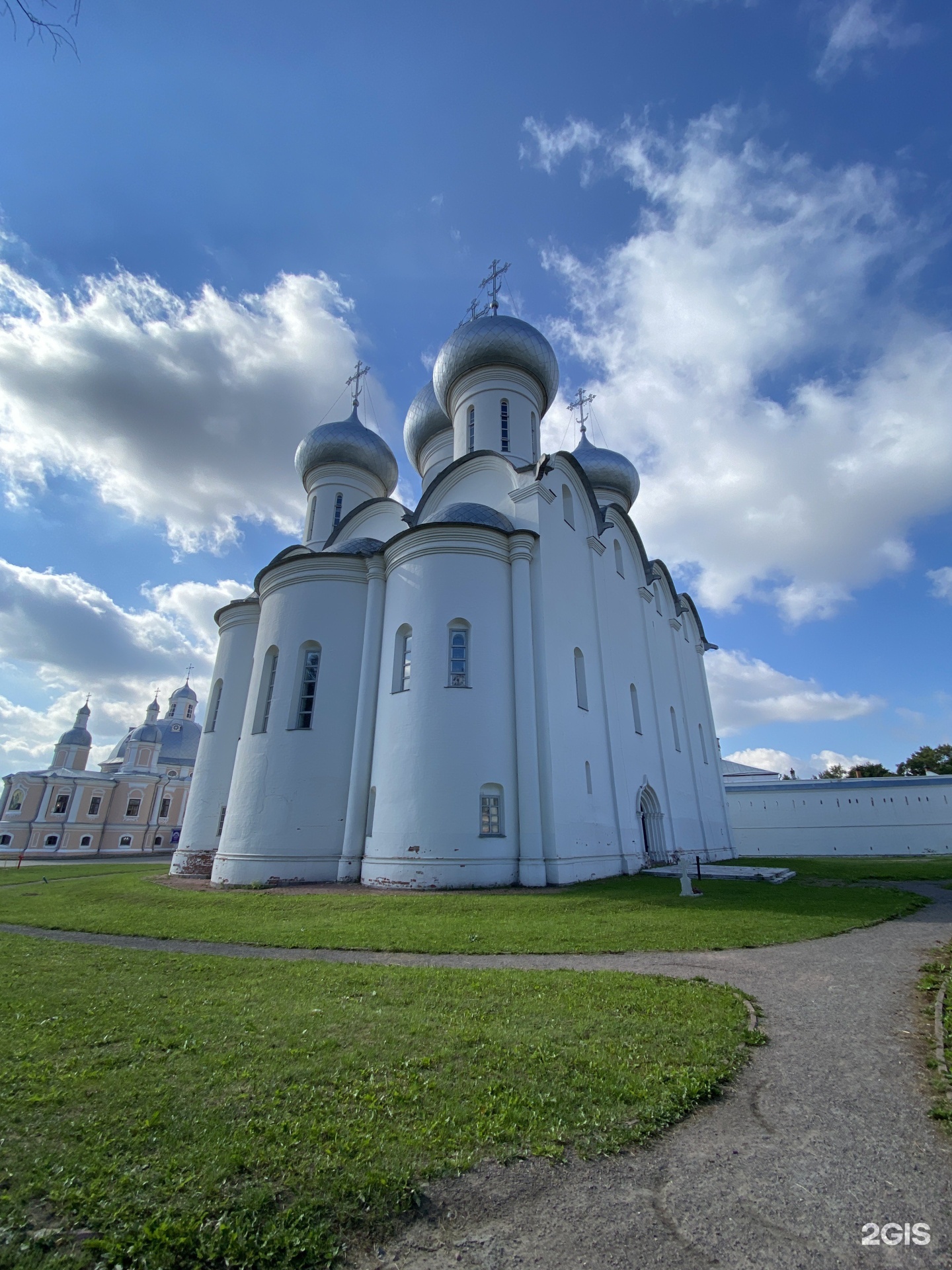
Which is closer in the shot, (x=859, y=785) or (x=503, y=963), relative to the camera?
(x=503, y=963)

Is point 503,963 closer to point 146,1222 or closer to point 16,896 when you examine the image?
point 146,1222

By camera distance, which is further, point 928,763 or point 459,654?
point 928,763

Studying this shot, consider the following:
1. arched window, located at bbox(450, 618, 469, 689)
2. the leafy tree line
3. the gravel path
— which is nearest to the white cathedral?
arched window, located at bbox(450, 618, 469, 689)

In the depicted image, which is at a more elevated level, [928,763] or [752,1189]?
[928,763]

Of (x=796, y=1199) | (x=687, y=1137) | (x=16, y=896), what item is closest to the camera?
(x=796, y=1199)

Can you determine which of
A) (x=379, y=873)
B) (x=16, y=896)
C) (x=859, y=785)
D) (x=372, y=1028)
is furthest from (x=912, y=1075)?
(x=859, y=785)

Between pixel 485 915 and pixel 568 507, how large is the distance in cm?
1271

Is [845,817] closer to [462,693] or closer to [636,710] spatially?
[636,710]

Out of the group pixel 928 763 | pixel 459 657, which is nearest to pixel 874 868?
pixel 459 657

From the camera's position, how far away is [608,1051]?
398 cm

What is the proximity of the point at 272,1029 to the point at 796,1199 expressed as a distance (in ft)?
11.0

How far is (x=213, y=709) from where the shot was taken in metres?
21.1

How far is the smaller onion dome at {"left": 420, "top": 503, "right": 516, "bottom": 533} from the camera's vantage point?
16.7 m

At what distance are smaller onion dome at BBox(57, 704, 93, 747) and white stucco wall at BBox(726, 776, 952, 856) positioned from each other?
52643 mm
